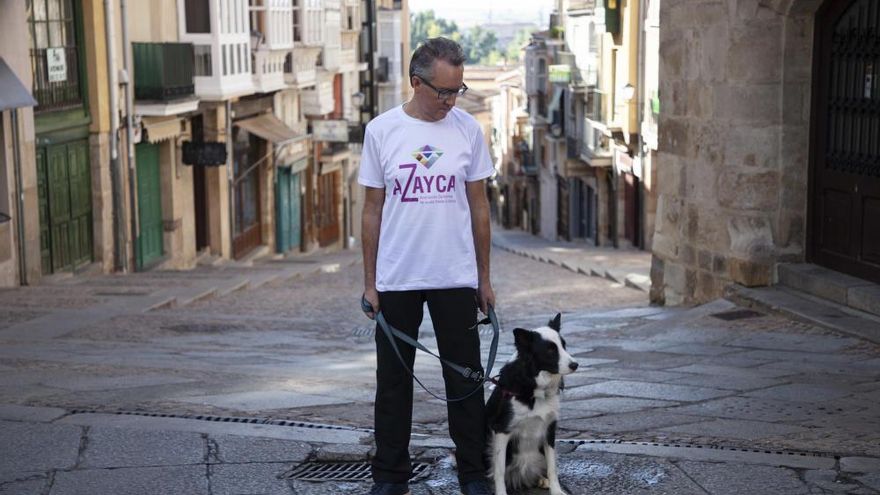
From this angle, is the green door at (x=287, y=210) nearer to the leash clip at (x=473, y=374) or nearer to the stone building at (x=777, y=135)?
the stone building at (x=777, y=135)

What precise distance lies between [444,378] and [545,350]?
399 millimetres

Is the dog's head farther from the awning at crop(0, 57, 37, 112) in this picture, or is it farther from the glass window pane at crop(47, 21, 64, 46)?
the glass window pane at crop(47, 21, 64, 46)

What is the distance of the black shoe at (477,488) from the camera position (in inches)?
196

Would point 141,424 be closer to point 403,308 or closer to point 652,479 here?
point 403,308

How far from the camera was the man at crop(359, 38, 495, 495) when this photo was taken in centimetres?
483

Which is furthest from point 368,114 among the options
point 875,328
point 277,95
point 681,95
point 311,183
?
point 875,328

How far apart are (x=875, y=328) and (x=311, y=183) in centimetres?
2855

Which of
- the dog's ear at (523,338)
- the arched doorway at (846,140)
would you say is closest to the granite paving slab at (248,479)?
the dog's ear at (523,338)

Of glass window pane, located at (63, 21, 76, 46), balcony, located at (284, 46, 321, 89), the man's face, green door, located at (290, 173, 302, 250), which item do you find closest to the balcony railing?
glass window pane, located at (63, 21, 76, 46)

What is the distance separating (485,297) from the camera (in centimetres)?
505

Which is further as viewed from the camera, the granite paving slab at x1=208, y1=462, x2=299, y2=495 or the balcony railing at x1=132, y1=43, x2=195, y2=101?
the balcony railing at x1=132, y1=43, x2=195, y2=101

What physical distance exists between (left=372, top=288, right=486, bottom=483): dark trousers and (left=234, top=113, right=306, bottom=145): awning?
2285 centimetres

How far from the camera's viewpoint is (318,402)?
22.8 feet

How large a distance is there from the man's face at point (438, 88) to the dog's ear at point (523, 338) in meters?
0.85
